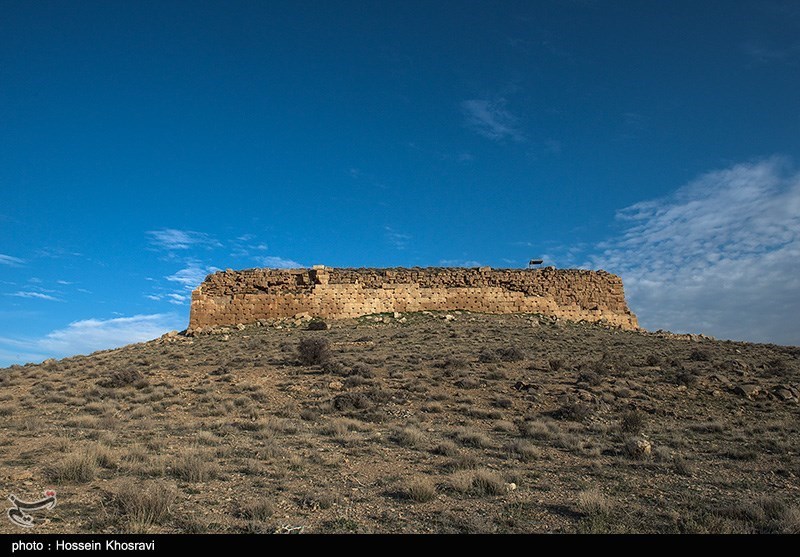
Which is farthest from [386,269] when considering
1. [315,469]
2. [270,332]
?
[315,469]

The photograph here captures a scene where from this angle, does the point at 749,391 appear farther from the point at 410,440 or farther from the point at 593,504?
the point at 593,504

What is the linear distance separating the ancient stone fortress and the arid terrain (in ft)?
26.9

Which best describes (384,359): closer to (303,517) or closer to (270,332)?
(270,332)

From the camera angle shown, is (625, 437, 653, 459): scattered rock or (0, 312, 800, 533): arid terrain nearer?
(0, 312, 800, 533): arid terrain

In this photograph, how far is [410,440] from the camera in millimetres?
8844

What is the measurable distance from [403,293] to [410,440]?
20.2m

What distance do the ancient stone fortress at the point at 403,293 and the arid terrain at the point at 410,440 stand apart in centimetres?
821

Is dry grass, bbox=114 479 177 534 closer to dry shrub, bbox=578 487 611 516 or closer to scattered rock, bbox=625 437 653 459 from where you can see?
dry shrub, bbox=578 487 611 516

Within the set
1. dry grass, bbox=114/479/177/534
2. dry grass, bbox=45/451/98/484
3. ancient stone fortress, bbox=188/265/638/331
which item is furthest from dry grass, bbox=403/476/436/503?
ancient stone fortress, bbox=188/265/638/331

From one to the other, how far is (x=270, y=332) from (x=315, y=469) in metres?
18.1

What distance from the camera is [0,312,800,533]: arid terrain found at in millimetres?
5402

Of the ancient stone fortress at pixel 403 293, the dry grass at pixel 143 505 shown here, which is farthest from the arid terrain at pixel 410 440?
the ancient stone fortress at pixel 403 293

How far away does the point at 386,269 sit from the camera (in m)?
29.8
